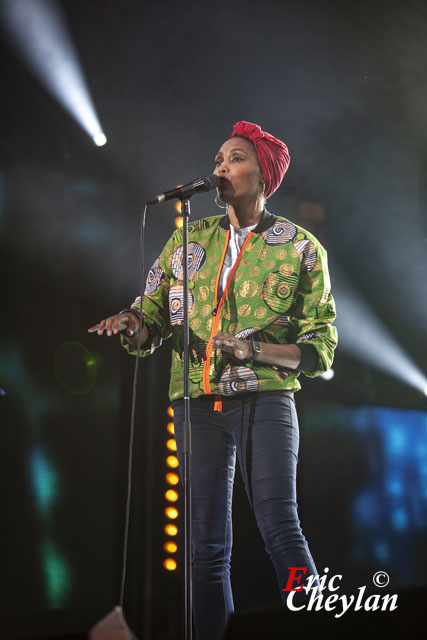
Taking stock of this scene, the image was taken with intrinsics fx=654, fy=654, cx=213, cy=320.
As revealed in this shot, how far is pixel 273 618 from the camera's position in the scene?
1.17 metres

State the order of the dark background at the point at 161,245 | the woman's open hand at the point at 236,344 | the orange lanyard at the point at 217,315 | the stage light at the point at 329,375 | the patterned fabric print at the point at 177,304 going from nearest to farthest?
the woman's open hand at the point at 236,344 < the orange lanyard at the point at 217,315 < the patterned fabric print at the point at 177,304 < the dark background at the point at 161,245 < the stage light at the point at 329,375

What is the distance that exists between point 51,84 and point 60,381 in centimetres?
124

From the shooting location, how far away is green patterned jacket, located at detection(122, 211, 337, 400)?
7.66 ft

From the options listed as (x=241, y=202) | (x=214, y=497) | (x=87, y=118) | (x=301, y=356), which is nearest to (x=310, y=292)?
(x=301, y=356)

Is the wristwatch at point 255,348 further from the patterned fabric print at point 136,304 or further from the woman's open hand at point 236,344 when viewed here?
the patterned fabric print at point 136,304

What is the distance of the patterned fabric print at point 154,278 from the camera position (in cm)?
254

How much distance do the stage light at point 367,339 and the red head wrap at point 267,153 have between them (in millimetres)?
631

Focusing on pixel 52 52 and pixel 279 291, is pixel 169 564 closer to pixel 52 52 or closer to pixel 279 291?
pixel 279 291

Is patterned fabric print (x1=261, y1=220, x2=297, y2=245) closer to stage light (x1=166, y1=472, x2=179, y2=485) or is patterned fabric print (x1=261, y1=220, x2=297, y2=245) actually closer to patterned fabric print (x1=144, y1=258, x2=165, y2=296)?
patterned fabric print (x1=144, y1=258, x2=165, y2=296)

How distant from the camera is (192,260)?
2.53 m

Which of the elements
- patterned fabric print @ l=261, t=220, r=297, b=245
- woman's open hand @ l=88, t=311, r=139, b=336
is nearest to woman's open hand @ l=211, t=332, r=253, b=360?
woman's open hand @ l=88, t=311, r=139, b=336

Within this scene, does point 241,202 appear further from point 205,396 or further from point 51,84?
point 51,84

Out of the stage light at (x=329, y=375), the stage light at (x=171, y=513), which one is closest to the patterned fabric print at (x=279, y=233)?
the stage light at (x=329, y=375)

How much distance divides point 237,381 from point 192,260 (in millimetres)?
521
